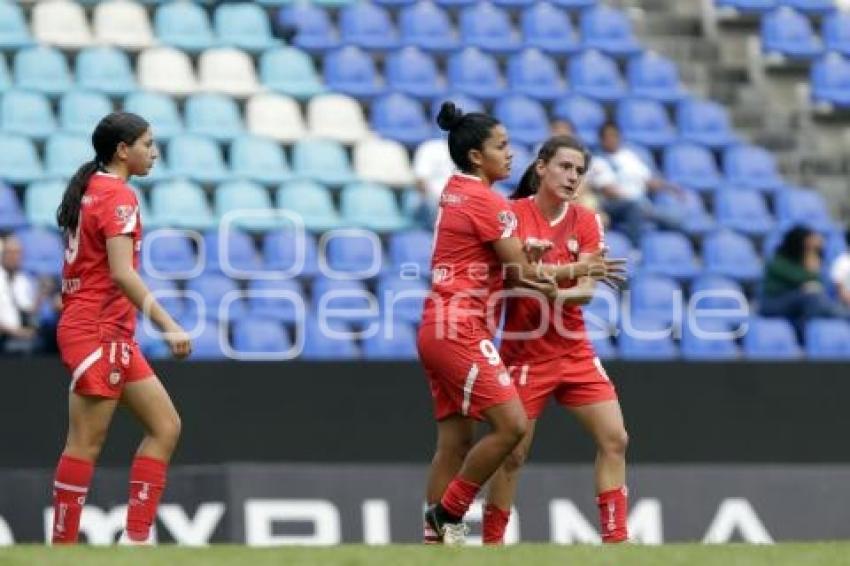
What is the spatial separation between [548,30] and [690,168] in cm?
176

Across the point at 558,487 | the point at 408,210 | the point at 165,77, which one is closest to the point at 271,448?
the point at 558,487

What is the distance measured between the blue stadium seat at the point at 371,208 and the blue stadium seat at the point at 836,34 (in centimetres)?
478

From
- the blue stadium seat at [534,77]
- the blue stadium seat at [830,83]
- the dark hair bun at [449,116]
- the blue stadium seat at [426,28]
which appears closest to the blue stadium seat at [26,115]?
the blue stadium seat at [426,28]

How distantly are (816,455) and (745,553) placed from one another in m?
5.45

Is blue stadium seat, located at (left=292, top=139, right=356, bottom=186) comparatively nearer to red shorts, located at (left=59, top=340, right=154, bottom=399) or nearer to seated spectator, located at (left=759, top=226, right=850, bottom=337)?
seated spectator, located at (left=759, top=226, right=850, bottom=337)

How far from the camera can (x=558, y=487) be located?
12734mm

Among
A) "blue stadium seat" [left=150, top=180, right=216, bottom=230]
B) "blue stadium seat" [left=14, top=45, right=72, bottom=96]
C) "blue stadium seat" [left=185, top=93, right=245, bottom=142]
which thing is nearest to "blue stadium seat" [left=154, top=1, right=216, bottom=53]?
"blue stadium seat" [left=185, top=93, right=245, bottom=142]

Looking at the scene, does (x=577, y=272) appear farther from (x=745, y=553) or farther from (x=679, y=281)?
(x=679, y=281)

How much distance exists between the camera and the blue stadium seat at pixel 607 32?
56.8ft

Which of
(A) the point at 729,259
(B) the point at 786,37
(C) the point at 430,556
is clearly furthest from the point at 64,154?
(C) the point at 430,556

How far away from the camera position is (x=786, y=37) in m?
17.8

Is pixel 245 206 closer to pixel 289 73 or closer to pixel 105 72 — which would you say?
pixel 105 72

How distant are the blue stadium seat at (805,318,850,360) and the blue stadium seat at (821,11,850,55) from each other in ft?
13.3

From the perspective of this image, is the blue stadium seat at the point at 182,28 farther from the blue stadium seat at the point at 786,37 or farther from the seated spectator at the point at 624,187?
the blue stadium seat at the point at 786,37
